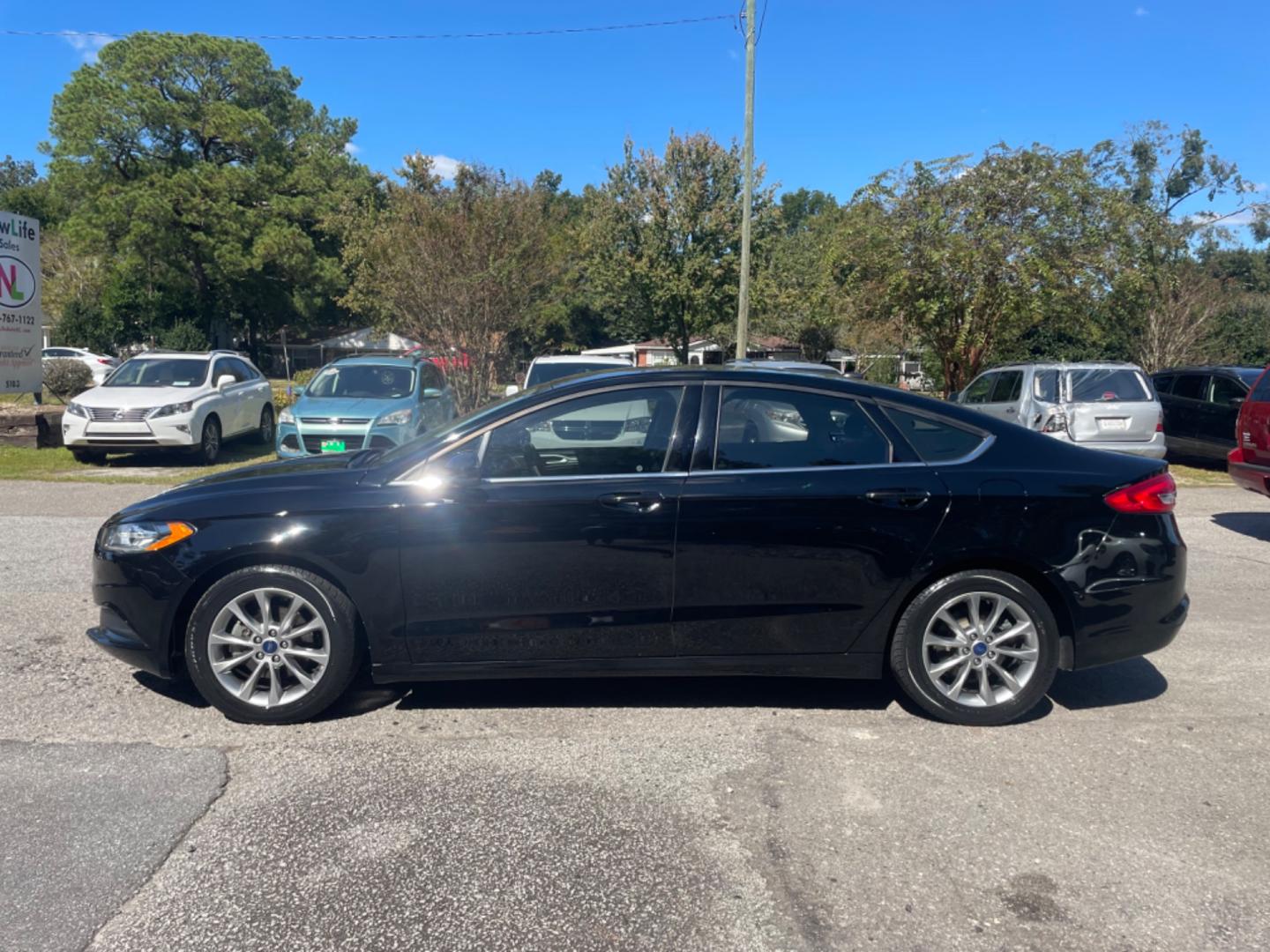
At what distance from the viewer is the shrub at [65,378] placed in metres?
23.5

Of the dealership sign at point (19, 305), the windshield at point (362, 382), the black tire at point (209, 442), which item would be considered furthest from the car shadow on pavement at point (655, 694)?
the dealership sign at point (19, 305)

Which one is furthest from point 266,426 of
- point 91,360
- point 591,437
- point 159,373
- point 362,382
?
point 91,360

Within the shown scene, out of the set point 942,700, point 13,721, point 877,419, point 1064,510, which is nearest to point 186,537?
point 13,721

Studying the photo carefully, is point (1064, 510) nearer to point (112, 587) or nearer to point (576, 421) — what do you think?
point (576, 421)

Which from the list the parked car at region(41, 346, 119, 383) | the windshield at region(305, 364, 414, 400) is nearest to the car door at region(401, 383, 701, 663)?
the windshield at region(305, 364, 414, 400)

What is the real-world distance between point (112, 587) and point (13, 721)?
789 millimetres

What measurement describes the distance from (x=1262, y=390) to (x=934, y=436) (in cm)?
639

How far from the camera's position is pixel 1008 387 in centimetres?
1284

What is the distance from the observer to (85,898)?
2.96m

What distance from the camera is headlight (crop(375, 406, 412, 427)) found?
11.9 m

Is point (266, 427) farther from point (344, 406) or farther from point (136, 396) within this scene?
point (344, 406)

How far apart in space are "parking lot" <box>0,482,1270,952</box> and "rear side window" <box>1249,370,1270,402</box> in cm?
486

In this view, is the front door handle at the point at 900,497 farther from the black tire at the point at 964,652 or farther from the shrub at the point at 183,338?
the shrub at the point at 183,338

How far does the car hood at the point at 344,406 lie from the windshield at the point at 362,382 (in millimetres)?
273
